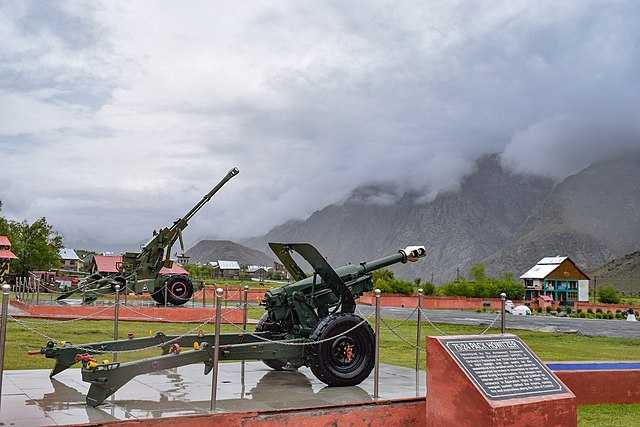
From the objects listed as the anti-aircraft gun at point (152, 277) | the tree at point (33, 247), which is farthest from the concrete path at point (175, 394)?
the tree at point (33, 247)

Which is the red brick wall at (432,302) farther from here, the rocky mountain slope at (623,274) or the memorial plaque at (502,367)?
the rocky mountain slope at (623,274)

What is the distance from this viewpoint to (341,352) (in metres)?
9.23

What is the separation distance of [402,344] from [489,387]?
30.3ft

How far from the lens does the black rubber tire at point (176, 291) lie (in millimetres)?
23500

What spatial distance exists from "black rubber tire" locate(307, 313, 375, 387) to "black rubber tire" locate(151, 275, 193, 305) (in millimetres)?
14985


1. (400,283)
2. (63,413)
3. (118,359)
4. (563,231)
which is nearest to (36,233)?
(400,283)

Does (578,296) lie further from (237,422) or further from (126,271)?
(237,422)

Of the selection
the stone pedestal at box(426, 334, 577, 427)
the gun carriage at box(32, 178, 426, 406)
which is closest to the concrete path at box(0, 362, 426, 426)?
the gun carriage at box(32, 178, 426, 406)

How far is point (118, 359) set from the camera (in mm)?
10469

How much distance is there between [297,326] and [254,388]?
1.28 meters

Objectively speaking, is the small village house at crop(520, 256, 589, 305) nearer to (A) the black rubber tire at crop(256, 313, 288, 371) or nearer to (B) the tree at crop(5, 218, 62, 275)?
(B) the tree at crop(5, 218, 62, 275)

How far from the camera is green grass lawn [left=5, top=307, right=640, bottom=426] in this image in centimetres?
877

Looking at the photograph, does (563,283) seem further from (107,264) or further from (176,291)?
(176,291)

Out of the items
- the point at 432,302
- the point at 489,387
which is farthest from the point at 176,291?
the point at 432,302
